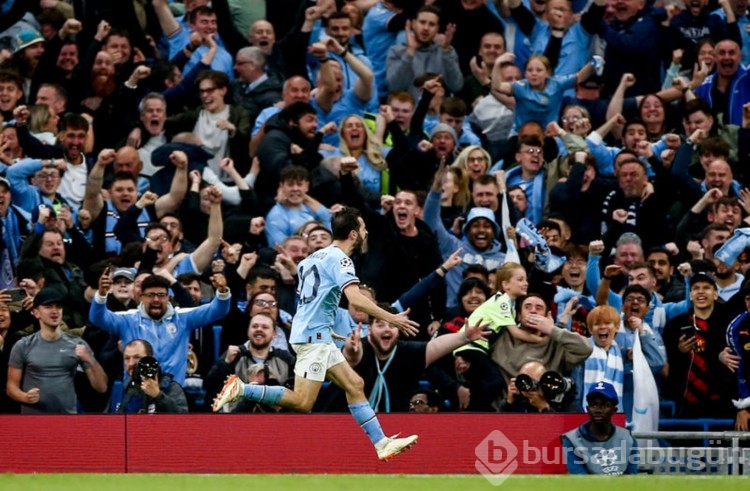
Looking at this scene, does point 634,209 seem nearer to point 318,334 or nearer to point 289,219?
point 289,219

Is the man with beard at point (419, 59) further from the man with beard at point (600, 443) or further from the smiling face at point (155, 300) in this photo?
the man with beard at point (600, 443)

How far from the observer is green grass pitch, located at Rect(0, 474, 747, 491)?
35.8ft

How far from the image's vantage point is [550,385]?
44.3 feet

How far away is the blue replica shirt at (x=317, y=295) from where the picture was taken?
12.3 metres

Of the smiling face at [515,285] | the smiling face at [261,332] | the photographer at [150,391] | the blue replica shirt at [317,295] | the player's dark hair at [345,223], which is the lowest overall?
the photographer at [150,391]

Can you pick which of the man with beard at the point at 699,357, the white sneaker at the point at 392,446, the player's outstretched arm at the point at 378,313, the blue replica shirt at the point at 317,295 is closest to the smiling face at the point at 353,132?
the man with beard at the point at 699,357

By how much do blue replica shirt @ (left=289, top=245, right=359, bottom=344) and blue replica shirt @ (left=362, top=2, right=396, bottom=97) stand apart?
789 centimetres

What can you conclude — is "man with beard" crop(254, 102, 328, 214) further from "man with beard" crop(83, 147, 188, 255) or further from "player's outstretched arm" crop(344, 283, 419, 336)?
"player's outstretched arm" crop(344, 283, 419, 336)

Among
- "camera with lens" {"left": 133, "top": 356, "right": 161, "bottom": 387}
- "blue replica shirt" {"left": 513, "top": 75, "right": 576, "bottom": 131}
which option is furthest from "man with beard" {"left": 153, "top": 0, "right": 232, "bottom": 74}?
"camera with lens" {"left": 133, "top": 356, "right": 161, "bottom": 387}

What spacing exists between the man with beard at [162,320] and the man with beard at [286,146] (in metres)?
2.89

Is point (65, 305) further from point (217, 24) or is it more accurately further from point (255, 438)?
point (217, 24)

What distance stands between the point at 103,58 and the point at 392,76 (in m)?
3.50

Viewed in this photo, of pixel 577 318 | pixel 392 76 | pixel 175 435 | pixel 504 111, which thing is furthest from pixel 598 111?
pixel 175 435

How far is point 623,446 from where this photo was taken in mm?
12328
